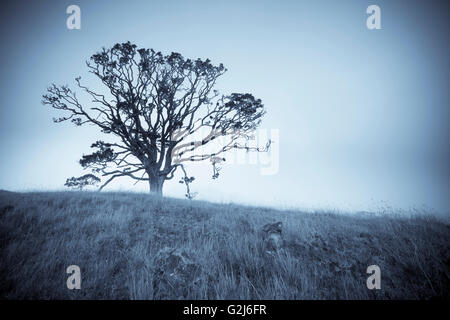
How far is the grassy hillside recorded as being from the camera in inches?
99.0

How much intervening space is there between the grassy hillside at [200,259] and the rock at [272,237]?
6.0 inches

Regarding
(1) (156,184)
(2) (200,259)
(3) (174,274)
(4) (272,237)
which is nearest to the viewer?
(3) (174,274)

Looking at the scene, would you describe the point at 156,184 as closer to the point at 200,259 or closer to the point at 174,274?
the point at 200,259

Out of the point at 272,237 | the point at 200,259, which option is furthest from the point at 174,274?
the point at 272,237

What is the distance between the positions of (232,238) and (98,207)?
15.2 ft

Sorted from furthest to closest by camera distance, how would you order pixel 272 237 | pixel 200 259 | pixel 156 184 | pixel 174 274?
pixel 156 184, pixel 272 237, pixel 200 259, pixel 174 274

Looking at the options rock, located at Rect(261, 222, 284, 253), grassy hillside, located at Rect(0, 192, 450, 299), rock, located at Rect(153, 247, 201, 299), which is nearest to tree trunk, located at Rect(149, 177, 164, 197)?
grassy hillside, located at Rect(0, 192, 450, 299)

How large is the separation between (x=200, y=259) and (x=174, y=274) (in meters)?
0.52

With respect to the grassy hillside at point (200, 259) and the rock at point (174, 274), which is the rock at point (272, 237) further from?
the rock at point (174, 274)

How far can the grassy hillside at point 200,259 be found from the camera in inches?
99.0

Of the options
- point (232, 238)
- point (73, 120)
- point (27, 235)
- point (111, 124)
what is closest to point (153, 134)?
point (111, 124)

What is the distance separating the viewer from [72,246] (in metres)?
3.42

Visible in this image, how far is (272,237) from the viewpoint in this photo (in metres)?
4.06
